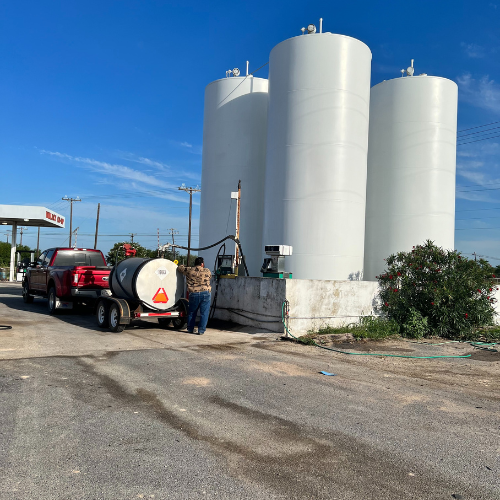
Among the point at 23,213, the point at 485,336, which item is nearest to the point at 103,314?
the point at 485,336

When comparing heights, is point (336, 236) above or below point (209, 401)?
above

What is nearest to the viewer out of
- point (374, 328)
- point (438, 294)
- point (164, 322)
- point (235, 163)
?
point (374, 328)

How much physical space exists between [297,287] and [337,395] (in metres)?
5.92

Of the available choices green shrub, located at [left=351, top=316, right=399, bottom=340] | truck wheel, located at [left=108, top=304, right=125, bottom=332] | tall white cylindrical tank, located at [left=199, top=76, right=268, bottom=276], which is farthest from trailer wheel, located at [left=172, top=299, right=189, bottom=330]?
tall white cylindrical tank, located at [left=199, top=76, right=268, bottom=276]

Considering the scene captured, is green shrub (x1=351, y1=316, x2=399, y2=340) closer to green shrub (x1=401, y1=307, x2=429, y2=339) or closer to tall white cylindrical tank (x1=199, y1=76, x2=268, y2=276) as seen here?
green shrub (x1=401, y1=307, x2=429, y2=339)

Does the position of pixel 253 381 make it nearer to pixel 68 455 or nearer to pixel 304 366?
pixel 304 366

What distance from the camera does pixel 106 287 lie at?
49.8 feet

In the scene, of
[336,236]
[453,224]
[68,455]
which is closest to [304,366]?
[68,455]

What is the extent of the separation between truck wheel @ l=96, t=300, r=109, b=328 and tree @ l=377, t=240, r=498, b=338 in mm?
7719

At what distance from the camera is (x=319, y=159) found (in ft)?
52.9

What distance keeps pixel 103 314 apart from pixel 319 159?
8504 mm

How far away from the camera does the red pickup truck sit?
1483 cm

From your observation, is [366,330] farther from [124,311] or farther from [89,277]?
[89,277]

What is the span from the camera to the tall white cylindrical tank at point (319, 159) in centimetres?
1609
